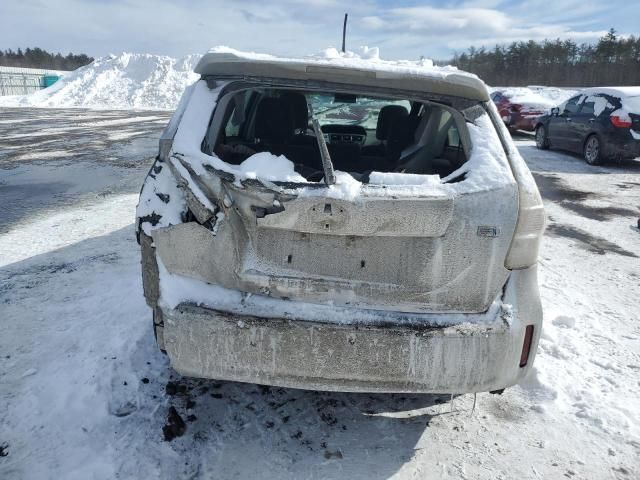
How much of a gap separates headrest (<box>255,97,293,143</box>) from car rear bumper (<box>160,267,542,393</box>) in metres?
1.89

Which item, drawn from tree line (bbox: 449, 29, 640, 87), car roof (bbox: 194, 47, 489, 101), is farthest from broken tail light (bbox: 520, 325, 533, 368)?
tree line (bbox: 449, 29, 640, 87)

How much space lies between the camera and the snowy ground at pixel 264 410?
2346 millimetres

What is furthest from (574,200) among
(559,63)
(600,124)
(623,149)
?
(559,63)

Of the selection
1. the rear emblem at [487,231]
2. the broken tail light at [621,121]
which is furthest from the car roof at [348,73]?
the broken tail light at [621,121]

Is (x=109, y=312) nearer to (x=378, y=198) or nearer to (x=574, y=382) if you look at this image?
(x=378, y=198)

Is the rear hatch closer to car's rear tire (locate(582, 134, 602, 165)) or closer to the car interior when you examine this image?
the car interior

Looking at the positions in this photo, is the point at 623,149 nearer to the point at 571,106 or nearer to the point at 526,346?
the point at 571,106

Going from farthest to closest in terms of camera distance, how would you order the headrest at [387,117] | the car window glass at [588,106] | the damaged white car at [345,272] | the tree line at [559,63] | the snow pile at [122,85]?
1. the tree line at [559,63]
2. the snow pile at [122,85]
3. the car window glass at [588,106]
4. the headrest at [387,117]
5. the damaged white car at [345,272]

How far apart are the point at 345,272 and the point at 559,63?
66.5m

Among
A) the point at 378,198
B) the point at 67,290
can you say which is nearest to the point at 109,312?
the point at 67,290

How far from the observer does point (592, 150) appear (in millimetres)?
11258

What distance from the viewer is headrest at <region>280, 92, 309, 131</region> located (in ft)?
12.2

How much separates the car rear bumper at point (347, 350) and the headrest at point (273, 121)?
6.22 feet

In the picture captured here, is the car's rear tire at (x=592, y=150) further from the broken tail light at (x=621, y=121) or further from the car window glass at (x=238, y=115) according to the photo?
the car window glass at (x=238, y=115)
